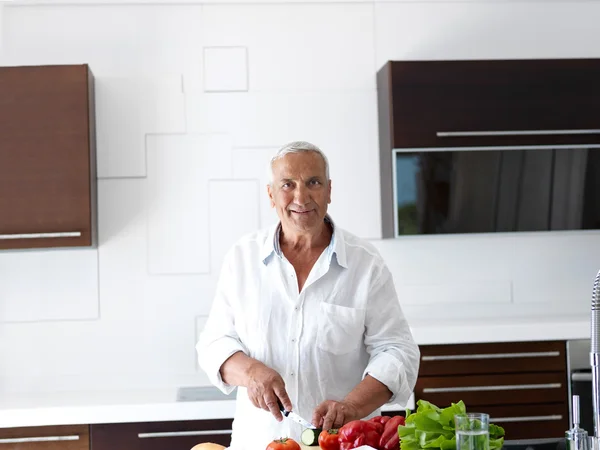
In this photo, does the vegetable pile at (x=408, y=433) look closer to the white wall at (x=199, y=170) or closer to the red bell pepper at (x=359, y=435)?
the red bell pepper at (x=359, y=435)

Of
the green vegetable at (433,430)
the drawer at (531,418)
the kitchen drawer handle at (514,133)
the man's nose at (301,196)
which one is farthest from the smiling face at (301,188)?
the drawer at (531,418)

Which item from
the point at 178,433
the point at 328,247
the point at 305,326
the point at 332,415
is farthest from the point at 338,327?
the point at 178,433

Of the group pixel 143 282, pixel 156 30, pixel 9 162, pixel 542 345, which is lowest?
pixel 542 345

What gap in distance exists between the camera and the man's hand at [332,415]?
2.03 m

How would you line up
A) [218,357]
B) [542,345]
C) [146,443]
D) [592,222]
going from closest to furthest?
[218,357] → [146,443] → [542,345] → [592,222]

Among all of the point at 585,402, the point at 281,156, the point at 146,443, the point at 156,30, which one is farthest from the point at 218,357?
the point at 156,30

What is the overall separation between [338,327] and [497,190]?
1.58 meters

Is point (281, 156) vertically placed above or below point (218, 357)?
above

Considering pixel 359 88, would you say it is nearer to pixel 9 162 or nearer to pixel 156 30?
pixel 156 30

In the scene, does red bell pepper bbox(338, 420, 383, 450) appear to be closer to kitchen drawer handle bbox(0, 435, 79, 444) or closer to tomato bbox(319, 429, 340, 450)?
tomato bbox(319, 429, 340, 450)

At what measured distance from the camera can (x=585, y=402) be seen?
11.0 feet

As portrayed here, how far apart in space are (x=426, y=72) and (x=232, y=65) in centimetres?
94

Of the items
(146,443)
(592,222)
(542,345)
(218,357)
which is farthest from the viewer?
(592,222)

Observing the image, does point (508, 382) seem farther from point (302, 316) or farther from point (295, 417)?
point (295, 417)
